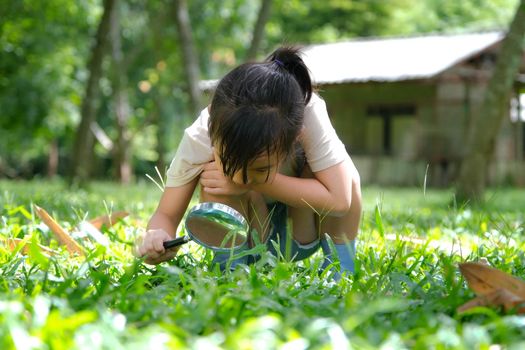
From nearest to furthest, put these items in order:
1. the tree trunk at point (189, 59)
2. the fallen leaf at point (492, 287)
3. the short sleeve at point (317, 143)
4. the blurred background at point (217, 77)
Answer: the fallen leaf at point (492, 287), the short sleeve at point (317, 143), the tree trunk at point (189, 59), the blurred background at point (217, 77)

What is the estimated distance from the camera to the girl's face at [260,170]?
2.54m

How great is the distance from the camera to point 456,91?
20375 mm

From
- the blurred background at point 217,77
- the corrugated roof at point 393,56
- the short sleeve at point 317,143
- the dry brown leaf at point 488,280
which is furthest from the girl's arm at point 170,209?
the corrugated roof at point 393,56

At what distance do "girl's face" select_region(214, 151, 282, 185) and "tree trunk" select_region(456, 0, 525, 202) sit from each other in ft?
17.4

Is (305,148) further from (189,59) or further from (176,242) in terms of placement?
(189,59)

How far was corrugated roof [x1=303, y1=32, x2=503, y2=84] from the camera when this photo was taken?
18688 mm

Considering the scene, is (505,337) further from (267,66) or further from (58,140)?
(58,140)

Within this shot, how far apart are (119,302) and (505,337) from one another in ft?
2.89

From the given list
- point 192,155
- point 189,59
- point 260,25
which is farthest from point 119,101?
point 192,155

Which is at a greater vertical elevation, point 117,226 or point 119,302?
point 119,302

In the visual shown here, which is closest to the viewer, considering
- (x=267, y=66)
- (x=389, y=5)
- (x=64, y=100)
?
(x=267, y=66)

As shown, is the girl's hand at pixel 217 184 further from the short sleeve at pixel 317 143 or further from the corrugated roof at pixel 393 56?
the corrugated roof at pixel 393 56

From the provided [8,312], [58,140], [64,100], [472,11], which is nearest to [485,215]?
[8,312]

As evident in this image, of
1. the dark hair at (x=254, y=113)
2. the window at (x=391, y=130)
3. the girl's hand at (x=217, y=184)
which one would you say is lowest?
the window at (x=391, y=130)
